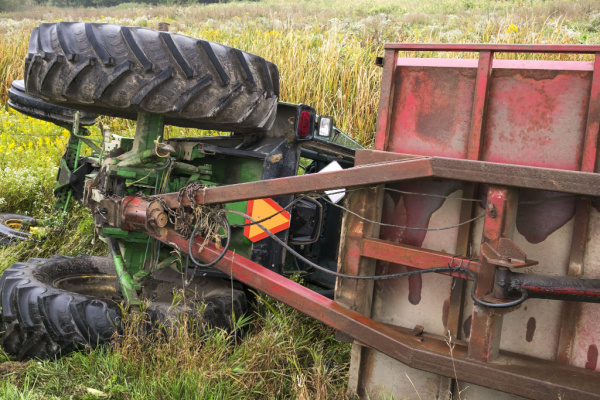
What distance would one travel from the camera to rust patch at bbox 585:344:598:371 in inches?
96.5

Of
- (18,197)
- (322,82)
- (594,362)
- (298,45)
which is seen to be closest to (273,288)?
(594,362)

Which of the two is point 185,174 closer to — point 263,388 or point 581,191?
point 263,388

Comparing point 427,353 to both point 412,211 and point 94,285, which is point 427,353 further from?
point 94,285

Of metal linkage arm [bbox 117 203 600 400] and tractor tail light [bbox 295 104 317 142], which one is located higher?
tractor tail light [bbox 295 104 317 142]

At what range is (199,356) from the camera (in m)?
3.02

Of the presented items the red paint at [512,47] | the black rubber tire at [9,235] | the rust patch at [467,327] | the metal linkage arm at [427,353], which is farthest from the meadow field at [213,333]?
the red paint at [512,47]

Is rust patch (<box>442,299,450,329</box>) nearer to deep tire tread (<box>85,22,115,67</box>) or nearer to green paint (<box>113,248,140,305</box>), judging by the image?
green paint (<box>113,248,140,305</box>)

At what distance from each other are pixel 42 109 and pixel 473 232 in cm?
348

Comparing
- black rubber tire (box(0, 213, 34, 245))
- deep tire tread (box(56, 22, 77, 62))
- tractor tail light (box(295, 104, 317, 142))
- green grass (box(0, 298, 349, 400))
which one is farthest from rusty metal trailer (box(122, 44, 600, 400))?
black rubber tire (box(0, 213, 34, 245))

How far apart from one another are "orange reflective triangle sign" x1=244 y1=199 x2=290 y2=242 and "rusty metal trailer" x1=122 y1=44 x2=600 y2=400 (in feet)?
1.83

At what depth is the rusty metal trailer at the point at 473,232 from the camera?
7.75ft

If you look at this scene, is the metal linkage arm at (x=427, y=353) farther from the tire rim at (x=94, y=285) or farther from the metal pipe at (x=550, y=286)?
the tire rim at (x=94, y=285)

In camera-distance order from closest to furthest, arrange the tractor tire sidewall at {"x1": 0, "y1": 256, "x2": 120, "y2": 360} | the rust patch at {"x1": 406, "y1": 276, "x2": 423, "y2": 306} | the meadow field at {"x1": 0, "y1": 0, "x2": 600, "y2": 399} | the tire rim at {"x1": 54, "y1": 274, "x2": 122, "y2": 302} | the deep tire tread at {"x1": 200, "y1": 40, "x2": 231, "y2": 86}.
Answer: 1. the rust patch at {"x1": 406, "y1": 276, "x2": 423, "y2": 306}
2. the meadow field at {"x1": 0, "y1": 0, "x2": 600, "y2": 399}
3. the deep tire tread at {"x1": 200, "y1": 40, "x2": 231, "y2": 86}
4. the tractor tire sidewall at {"x1": 0, "y1": 256, "x2": 120, "y2": 360}
5. the tire rim at {"x1": 54, "y1": 274, "x2": 122, "y2": 302}

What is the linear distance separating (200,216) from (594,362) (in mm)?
1951
